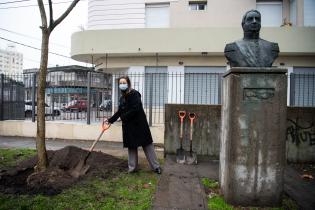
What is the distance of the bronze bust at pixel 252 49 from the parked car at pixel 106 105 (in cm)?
691

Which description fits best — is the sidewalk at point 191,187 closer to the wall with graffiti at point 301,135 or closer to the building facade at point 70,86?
the wall with graffiti at point 301,135

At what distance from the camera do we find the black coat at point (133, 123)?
614 centimetres

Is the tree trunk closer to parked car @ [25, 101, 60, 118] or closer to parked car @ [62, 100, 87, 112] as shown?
parked car @ [62, 100, 87, 112]

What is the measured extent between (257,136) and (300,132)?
3788 millimetres

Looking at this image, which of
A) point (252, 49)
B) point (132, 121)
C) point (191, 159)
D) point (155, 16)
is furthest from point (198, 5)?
point (252, 49)

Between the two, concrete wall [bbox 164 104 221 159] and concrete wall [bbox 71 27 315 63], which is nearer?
concrete wall [bbox 164 104 221 159]

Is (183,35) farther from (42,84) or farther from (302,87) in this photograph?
(42,84)

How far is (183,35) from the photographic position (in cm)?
1608

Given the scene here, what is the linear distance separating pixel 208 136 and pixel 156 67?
31.2 feet

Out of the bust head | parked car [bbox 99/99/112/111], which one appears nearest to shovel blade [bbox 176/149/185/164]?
the bust head

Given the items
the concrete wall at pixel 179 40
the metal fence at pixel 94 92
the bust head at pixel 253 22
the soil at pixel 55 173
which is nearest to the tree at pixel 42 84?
the soil at pixel 55 173

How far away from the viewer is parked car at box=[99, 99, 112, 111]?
1129cm

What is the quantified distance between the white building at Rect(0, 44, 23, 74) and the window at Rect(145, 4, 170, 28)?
33.9 m

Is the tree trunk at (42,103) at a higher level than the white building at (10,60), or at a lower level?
lower
